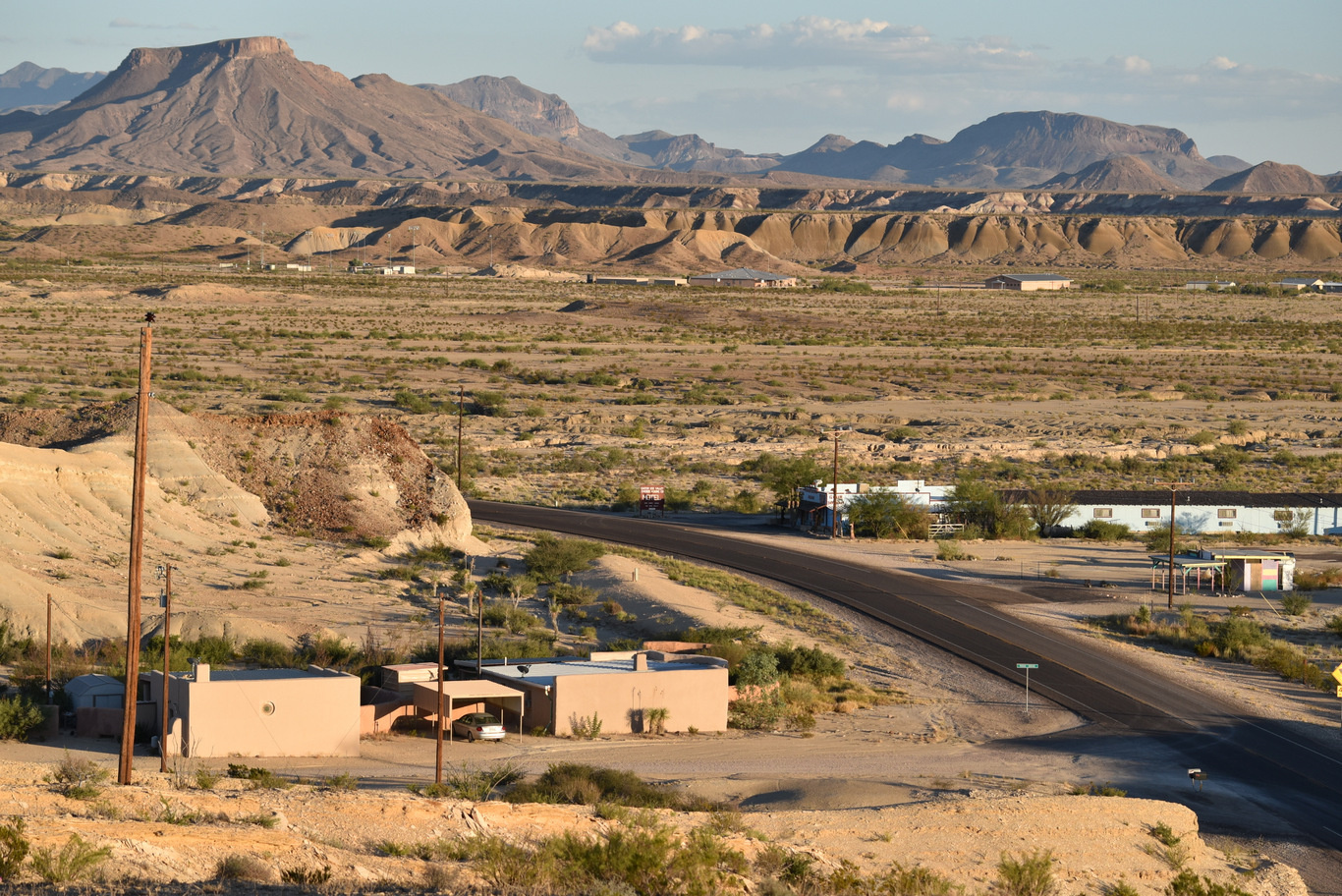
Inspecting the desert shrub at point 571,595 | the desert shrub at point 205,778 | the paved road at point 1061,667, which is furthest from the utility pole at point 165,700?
the paved road at point 1061,667

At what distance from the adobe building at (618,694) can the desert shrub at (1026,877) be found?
1107 cm

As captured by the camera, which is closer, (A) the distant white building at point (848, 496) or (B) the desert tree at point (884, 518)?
(B) the desert tree at point (884, 518)

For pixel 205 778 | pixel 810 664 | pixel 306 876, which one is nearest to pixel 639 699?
pixel 810 664

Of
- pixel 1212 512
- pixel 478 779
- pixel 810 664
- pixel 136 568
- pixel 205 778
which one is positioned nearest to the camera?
pixel 136 568

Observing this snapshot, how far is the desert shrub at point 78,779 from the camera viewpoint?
19000 mm

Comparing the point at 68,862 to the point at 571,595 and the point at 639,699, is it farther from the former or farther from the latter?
the point at 571,595

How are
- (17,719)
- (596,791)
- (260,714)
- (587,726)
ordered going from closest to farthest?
(596,791)
(17,719)
(260,714)
(587,726)

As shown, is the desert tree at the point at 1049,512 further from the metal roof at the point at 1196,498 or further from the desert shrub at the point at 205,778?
the desert shrub at the point at 205,778

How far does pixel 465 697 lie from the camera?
2903 cm

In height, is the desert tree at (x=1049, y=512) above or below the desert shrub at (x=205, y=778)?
above

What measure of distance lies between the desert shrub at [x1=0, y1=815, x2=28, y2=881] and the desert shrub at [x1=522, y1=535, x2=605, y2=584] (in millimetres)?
26584

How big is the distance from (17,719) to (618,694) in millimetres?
11062

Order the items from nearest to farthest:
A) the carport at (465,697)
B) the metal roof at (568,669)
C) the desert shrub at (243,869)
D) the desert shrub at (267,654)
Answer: the desert shrub at (243,869) < the carport at (465,697) < the metal roof at (568,669) < the desert shrub at (267,654)

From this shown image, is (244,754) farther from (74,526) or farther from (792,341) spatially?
(792,341)
